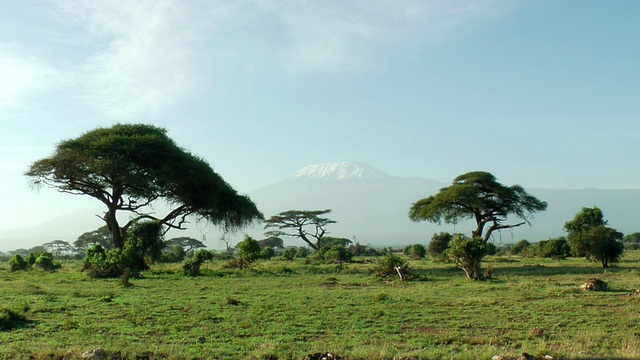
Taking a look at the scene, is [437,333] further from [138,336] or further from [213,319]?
[138,336]

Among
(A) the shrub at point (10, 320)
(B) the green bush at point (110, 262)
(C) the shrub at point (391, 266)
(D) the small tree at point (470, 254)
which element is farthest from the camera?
(B) the green bush at point (110, 262)

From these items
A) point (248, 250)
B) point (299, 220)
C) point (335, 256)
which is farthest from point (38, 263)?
point (299, 220)

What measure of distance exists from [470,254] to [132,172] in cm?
1930

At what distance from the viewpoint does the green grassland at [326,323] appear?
316 inches

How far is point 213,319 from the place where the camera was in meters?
11.3

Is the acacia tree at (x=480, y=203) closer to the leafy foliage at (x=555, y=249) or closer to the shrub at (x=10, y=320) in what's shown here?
the leafy foliage at (x=555, y=249)

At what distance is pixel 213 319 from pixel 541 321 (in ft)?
22.9

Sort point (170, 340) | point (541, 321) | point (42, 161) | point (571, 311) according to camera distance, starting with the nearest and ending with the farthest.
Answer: point (170, 340) → point (541, 321) → point (571, 311) → point (42, 161)

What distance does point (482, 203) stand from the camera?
3838 cm

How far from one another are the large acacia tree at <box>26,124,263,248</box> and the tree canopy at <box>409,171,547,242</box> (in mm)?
16653

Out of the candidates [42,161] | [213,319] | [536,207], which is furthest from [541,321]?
[536,207]

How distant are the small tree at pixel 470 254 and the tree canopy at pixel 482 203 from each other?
55.1ft

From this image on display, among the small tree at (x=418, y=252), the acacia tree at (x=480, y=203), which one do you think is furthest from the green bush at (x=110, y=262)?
the small tree at (x=418, y=252)

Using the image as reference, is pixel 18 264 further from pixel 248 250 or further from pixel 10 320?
pixel 10 320
